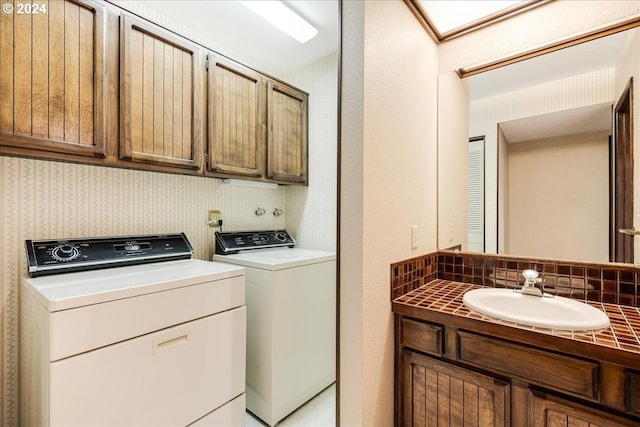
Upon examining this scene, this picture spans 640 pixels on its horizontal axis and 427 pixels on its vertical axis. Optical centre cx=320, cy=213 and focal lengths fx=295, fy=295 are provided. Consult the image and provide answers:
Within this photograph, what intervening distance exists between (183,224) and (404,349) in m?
1.66

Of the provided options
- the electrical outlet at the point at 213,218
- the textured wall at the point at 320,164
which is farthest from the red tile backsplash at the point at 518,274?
the electrical outlet at the point at 213,218

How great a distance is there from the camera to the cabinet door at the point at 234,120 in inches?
76.7

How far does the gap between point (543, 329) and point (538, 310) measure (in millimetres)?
337

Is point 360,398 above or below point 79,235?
below

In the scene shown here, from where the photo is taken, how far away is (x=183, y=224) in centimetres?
211

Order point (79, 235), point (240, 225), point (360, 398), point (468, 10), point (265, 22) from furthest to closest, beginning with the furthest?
point (240, 225), point (265, 22), point (79, 235), point (468, 10), point (360, 398)

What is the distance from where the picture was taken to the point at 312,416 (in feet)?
6.13

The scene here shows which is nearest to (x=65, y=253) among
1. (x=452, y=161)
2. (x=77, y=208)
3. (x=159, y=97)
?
(x=77, y=208)

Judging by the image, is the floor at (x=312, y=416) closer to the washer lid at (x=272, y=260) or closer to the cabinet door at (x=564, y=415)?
the washer lid at (x=272, y=260)

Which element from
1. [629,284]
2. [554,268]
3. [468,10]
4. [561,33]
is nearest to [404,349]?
[554,268]

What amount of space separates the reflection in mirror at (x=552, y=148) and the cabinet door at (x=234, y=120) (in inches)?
56.9

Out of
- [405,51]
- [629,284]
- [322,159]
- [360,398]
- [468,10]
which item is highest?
[468,10]

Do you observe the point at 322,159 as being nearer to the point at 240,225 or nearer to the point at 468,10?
the point at 240,225

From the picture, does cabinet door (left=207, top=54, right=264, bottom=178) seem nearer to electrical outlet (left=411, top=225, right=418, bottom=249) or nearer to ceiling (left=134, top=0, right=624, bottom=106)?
ceiling (left=134, top=0, right=624, bottom=106)
